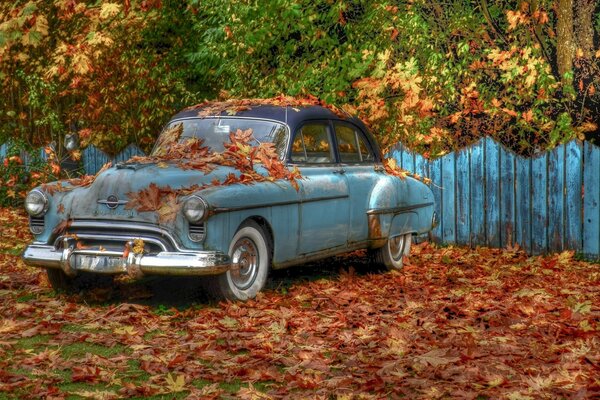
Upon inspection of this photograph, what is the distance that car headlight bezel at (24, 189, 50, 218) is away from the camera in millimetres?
8000

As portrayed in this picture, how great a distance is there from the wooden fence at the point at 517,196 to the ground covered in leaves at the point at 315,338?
1.15m

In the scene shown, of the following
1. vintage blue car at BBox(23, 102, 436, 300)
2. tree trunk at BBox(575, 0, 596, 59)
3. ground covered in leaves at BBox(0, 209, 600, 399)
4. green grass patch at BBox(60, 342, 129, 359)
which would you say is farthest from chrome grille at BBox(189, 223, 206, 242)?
tree trunk at BBox(575, 0, 596, 59)

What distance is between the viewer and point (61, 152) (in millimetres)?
16453

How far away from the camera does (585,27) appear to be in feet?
43.8

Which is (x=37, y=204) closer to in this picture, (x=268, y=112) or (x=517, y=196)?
(x=268, y=112)

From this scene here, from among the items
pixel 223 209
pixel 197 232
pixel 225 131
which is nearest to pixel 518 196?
pixel 225 131

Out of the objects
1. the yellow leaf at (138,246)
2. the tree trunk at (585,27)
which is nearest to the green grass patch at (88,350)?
the yellow leaf at (138,246)

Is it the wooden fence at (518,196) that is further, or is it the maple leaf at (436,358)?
the wooden fence at (518,196)

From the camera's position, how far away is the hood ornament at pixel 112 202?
24.9 ft

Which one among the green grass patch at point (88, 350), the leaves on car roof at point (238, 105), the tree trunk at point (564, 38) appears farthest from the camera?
the tree trunk at point (564, 38)

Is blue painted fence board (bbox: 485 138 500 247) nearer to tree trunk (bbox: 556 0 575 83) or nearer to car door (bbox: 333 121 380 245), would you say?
car door (bbox: 333 121 380 245)

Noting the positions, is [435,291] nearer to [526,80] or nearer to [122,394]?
[122,394]

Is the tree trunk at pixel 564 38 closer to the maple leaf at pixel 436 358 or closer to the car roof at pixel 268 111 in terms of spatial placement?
the car roof at pixel 268 111

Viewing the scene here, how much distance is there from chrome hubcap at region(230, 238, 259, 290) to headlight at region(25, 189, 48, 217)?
66.3 inches
